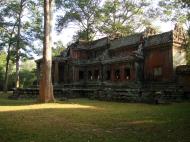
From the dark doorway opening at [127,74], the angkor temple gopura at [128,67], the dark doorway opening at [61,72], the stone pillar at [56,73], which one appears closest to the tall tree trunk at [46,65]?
the angkor temple gopura at [128,67]

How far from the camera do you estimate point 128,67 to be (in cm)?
3494

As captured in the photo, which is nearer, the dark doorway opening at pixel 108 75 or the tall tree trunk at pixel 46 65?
the tall tree trunk at pixel 46 65

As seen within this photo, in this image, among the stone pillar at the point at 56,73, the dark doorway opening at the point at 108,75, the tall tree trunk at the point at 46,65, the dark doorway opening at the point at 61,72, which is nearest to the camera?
the tall tree trunk at the point at 46,65

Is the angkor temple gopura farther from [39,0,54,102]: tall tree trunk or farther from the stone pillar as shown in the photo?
[39,0,54,102]: tall tree trunk

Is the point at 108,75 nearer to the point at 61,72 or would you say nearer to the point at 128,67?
the point at 128,67

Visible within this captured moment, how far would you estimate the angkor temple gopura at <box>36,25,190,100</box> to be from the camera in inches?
1139

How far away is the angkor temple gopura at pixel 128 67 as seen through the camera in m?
28.9

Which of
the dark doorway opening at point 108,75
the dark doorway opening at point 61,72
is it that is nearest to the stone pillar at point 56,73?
the dark doorway opening at point 61,72

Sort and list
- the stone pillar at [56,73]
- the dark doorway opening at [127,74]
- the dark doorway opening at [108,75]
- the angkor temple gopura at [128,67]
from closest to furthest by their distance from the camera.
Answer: the angkor temple gopura at [128,67] → the dark doorway opening at [127,74] → the dark doorway opening at [108,75] → the stone pillar at [56,73]

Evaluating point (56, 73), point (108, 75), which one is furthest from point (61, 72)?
point (108, 75)

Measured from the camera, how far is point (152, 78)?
108 feet

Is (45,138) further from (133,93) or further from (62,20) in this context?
(62,20)

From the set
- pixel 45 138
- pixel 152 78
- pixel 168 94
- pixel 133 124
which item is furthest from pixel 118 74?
pixel 45 138

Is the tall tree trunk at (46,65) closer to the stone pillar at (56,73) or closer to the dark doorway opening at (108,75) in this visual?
the dark doorway opening at (108,75)
